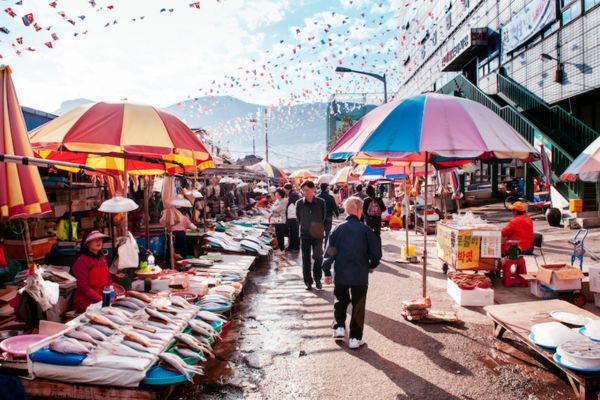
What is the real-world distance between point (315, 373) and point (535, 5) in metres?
21.6

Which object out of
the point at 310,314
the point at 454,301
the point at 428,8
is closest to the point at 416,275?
the point at 454,301

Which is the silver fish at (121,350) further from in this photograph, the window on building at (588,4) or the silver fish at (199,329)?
the window on building at (588,4)

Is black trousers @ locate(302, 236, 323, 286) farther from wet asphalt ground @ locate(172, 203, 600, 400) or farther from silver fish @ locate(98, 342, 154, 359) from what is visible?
silver fish @ locate(98, 342, 154, 359)

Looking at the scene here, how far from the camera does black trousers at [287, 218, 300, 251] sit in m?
13.1

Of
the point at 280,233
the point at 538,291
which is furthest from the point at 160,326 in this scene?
the point at 280,233

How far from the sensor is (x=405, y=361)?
15.7ft

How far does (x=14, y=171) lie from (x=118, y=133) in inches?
74.6

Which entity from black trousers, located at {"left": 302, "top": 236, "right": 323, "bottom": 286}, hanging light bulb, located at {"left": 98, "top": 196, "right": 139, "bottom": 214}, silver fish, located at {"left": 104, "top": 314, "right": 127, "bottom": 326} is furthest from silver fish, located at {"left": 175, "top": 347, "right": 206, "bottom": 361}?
black trousers, located at {"left": 302, "top": 236, "right": 323, "bottom": 286}

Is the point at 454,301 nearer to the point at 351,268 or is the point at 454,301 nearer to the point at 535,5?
the point at 351,268

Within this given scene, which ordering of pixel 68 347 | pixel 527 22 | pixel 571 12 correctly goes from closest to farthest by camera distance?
pixel 68 347
pixel 571 12
pixel 527 22

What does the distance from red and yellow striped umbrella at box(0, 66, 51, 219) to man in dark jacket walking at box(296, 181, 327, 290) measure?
5164 millimetres

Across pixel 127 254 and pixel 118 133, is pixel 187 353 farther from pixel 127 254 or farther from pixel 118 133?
pixel 118 133

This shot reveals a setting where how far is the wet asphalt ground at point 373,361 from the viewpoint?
13.5 feet

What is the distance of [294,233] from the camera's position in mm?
13266
